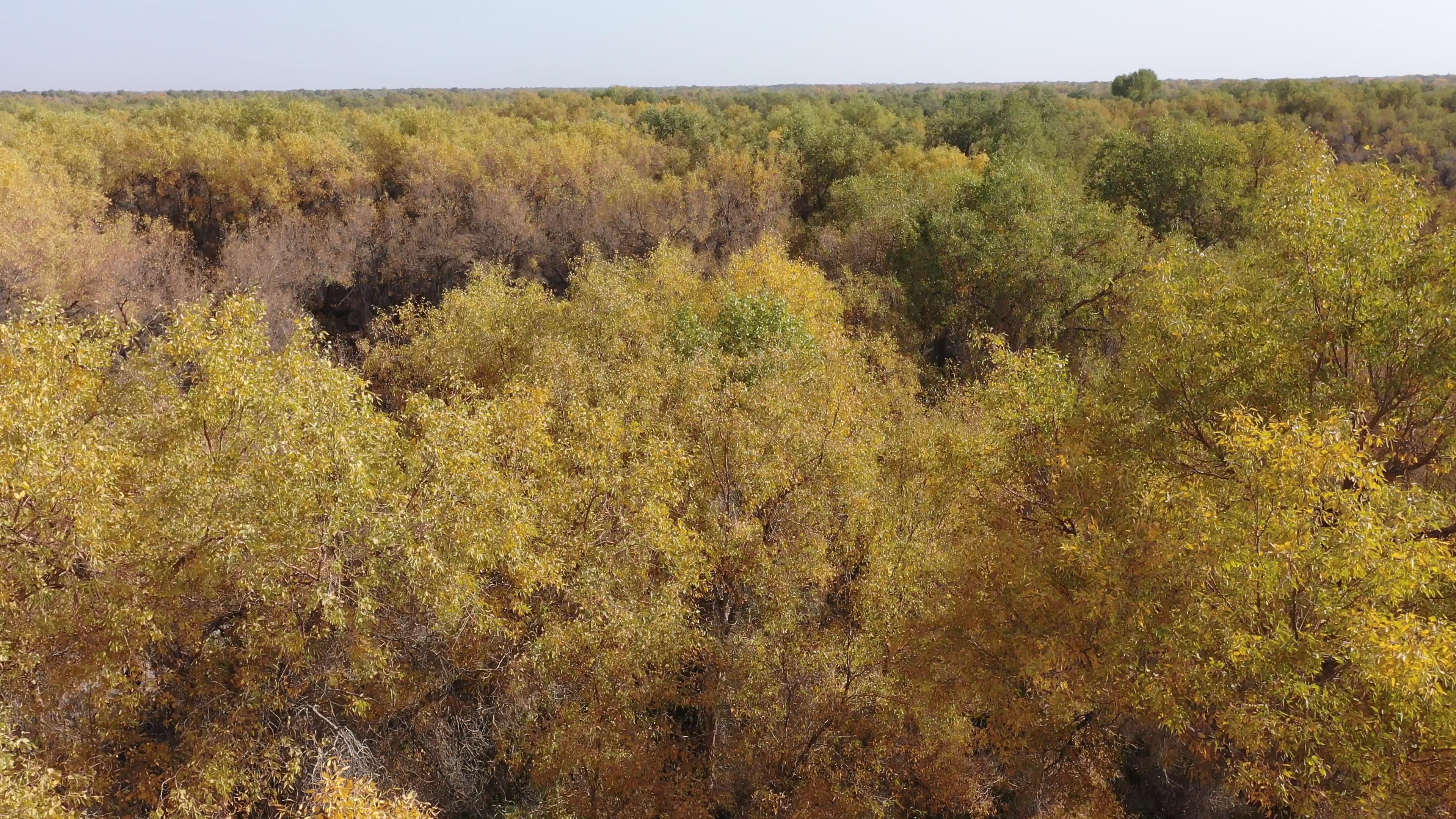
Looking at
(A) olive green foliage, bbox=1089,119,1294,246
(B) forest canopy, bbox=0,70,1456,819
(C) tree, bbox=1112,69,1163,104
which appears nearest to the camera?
(B) forest canopy, bbox=0,70,1456,819

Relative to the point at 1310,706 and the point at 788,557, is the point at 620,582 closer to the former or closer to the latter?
the point at 788,557

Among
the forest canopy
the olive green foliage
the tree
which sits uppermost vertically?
the tree

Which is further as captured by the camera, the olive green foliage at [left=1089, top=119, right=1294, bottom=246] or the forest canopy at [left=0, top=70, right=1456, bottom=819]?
the olive green foliage at [left=1089, top=119, right=1294, bottom=246]

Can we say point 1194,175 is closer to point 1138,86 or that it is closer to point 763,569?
point 763,569

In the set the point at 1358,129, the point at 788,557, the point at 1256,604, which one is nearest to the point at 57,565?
Result: the point at 788,557

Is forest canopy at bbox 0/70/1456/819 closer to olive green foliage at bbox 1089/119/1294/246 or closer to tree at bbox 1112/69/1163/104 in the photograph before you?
olive green foliage at bbox 1089/119/1294/246

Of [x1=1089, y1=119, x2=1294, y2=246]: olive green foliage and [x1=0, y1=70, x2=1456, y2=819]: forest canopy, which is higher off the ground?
[x1=1089, y1=119, x2=1294, y2=246]: olive green foliage

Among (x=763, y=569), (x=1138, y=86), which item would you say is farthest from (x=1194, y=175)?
(x=1138, y=86)

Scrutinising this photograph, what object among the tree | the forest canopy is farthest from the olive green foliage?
the tree

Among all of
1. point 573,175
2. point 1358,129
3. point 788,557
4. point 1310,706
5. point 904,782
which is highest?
point 1358,129

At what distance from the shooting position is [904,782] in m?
16.6

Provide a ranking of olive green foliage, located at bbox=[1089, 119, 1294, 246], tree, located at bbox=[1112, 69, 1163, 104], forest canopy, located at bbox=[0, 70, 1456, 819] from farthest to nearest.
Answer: tree, located at bbox=[1112, 69, 1163, 104]
olive green foliage, located at bbox=[1089, 119, 1294, 246]
forest canopy, located at bbox=[0, 70, 1456, 819]

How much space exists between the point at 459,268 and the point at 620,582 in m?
34.7

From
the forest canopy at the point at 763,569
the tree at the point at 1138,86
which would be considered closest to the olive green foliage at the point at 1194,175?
the forest canopy at the point at 763,569
